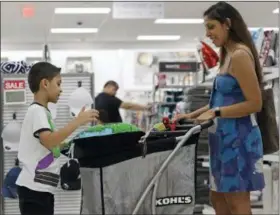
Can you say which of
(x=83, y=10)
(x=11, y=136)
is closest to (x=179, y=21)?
(x=83, y=10)

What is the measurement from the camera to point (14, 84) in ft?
14.3

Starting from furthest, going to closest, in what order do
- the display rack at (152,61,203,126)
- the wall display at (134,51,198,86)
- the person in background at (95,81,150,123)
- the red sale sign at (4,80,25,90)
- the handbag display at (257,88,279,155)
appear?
1. the wall display at (134,51,198,86)
2. the person in background at (95,81,150,123)
3. the display rack at (152,61,203,126)
4. the red sale sign at (4,80,25,90)
5. the handbag display at (257,88,279,155)

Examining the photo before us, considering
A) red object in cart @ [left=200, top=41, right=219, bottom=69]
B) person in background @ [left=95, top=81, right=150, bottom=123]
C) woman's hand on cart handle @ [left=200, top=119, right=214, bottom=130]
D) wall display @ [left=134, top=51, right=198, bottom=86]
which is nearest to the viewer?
woman's hand on cart handle @ [left=200, top=119, right=214, bottom=130]

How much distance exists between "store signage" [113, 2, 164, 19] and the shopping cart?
3299 mm

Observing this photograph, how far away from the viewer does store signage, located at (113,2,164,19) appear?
222 inches

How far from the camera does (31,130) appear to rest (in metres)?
2.65

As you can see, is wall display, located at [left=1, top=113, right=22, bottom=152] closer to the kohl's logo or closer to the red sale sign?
the red sale sign

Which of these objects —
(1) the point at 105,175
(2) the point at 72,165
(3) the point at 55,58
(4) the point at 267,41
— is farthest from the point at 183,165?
(3) the point at 55,58

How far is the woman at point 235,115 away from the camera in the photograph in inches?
95.6

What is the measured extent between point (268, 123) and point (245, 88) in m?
0.38

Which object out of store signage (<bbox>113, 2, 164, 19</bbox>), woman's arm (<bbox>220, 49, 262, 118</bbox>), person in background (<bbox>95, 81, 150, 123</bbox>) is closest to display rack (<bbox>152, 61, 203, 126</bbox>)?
person in background (<bbox>95, 81, 150, 123</bbox>)

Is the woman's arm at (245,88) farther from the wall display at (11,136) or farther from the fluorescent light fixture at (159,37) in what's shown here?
the fluorescent light fixture at (159,37)

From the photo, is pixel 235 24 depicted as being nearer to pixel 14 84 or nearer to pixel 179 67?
pixel 14 84

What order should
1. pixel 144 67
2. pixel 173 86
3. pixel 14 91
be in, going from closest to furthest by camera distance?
pixel 14 91, pixel 173 86, pixel 144 67
